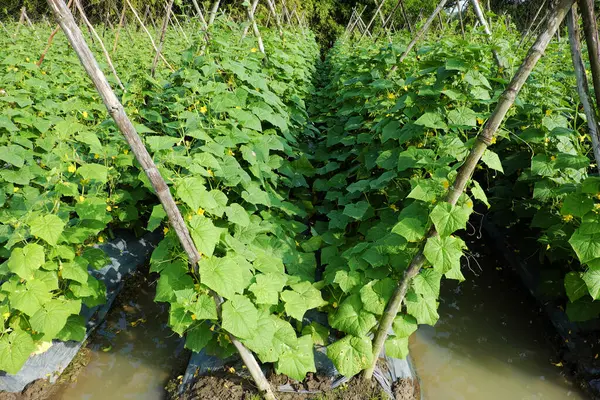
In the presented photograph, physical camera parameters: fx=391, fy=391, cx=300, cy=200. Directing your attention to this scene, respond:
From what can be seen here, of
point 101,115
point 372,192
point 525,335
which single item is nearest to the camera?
point 525,335

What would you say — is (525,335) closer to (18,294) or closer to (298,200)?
(298,200)

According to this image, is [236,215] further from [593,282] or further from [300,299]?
[593,282]

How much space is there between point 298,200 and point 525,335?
2330mm

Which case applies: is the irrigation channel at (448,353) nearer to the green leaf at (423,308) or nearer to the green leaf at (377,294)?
the green leaf at (423,308)

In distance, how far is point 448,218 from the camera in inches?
74.6

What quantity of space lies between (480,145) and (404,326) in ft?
3.70

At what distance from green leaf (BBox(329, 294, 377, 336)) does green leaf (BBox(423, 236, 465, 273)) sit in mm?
574

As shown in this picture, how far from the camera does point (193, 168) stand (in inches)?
87.6

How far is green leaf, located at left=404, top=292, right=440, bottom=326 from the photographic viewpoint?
2.21 meters

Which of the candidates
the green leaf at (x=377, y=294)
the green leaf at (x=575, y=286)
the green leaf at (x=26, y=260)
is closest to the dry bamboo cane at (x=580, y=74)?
the green leaf at (x=575, y=286)

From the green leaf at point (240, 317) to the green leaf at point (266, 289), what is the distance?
→ 75 millimetres

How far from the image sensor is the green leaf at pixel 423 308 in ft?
7.24

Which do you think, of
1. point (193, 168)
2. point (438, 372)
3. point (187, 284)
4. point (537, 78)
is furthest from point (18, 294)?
point (537, 78)

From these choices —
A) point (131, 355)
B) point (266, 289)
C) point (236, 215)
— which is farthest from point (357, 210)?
point (131, 355)
